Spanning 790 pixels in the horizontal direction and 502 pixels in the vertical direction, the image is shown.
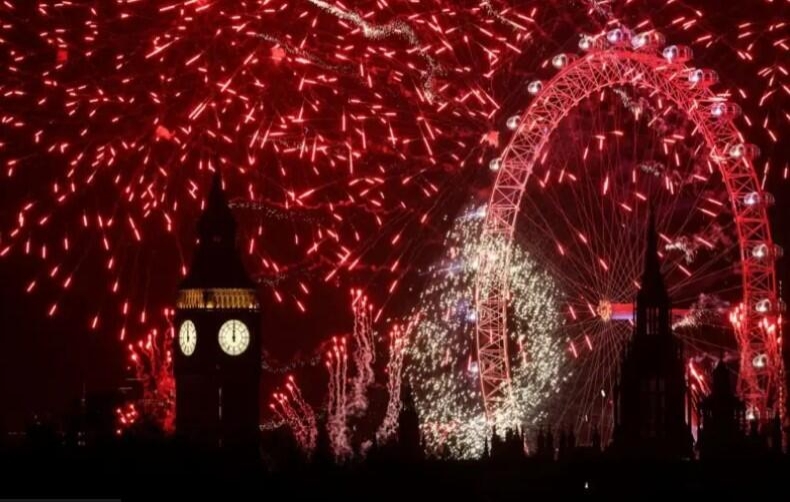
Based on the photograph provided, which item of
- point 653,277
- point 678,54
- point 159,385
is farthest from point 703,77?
point 159,385

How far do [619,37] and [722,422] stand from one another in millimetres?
→ 32328

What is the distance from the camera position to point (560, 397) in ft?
484

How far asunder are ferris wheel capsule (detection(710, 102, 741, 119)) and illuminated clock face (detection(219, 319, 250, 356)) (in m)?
34.4

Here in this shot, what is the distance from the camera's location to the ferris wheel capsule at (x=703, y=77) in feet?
406

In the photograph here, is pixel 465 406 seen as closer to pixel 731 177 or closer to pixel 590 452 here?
pixel 590 452

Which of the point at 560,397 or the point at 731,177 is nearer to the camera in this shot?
the point at 731,177

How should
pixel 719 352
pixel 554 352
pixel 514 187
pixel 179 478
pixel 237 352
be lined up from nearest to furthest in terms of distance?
pixel 179 478 → pixel 514 187 → pixel 554 352 → pixel 237 352 → pixel 719 352

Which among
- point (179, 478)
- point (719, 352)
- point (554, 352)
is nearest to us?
point (179, 478)

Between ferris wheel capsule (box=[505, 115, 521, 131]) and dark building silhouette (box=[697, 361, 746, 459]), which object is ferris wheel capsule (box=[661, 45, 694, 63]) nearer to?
ferris wheel capsule (box=[505, 115, 521, 131])

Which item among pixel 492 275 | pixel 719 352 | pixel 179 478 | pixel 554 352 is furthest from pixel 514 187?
pixel 719 352

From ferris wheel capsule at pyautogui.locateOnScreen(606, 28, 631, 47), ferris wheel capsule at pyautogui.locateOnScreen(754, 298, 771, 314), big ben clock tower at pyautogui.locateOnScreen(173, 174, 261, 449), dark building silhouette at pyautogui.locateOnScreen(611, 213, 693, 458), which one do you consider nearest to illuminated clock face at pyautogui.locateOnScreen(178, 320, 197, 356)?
big ben clock tower at pyautogui.locateOnScreen(173, 174, 261, 449)

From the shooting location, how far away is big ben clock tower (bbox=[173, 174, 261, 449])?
14238 cm

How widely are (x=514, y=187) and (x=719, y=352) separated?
33.8 meters

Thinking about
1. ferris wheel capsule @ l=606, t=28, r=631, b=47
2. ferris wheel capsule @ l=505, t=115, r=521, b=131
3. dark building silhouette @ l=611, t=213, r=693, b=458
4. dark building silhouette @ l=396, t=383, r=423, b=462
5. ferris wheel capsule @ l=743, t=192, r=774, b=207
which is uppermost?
ferris wheel capsule @ l=606, t=28, r=631, b=47
